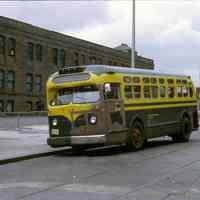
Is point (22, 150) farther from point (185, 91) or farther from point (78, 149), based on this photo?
point (185, 91)

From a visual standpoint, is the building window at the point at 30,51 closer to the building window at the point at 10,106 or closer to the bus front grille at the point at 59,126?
the building window at the point at 10,106

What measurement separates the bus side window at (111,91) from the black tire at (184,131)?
208 inches

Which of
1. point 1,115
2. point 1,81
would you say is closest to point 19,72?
point 1,81

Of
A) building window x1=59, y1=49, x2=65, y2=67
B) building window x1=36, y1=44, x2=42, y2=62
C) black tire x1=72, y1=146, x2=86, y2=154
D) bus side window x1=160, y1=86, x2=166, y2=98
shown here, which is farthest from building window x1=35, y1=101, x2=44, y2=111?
black tire x1=72, y1=146, x2=86, y2=154

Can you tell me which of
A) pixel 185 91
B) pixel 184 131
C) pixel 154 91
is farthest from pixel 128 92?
pixel 185 91

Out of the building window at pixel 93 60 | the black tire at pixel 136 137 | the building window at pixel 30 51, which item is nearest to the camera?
the black tire at pixel 136 137

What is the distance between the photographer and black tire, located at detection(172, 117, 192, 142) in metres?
20.6

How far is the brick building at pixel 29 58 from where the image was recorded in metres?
50.3

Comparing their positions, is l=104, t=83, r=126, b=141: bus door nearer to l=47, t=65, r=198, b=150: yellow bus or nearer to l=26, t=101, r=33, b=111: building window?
l=47, t=65, r=198, b=150: yellow bus

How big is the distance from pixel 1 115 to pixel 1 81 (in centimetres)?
1123

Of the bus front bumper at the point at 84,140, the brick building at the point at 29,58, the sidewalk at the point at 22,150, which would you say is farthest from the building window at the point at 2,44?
the bus front bumper at the point at 84,140

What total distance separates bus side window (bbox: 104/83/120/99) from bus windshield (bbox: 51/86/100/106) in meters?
0.27

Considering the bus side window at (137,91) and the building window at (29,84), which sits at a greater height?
the building window at (29,84)

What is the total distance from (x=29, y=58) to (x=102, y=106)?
39952mm
